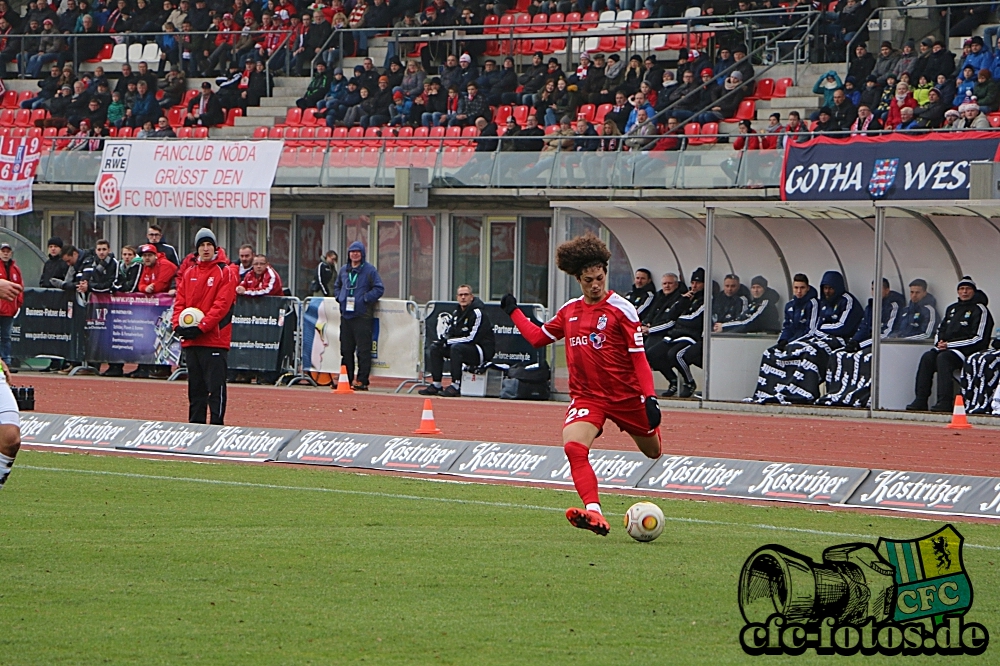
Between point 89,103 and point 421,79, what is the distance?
28.2ft

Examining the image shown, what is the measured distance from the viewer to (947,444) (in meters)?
17.0

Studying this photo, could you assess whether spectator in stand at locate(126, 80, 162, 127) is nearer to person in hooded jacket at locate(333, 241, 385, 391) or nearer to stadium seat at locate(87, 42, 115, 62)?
stadium seat at locate(87, 42, 115, 62)

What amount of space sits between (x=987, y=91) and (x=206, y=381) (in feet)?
50.9

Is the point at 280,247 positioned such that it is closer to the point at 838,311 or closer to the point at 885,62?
the point at 885,62

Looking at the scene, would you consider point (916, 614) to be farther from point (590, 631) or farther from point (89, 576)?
point (89, 576)

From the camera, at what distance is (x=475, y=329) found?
22844mm

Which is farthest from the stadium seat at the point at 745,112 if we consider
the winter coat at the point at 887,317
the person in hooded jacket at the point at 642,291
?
the winter coat at the point at 887,317

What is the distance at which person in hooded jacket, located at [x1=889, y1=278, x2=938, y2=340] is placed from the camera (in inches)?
802

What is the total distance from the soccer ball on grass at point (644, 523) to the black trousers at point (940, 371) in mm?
11458

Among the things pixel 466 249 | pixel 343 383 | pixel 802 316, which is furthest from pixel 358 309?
pixel 466 249

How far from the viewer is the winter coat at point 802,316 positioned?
68.9 ft

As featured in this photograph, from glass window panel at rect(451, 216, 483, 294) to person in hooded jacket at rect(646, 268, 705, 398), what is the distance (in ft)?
31.1

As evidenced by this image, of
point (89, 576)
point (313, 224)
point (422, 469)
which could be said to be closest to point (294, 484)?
point (422, 469)

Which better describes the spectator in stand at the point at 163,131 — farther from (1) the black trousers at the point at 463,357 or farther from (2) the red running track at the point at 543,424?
(1) the black trousers at the point at 463,357
